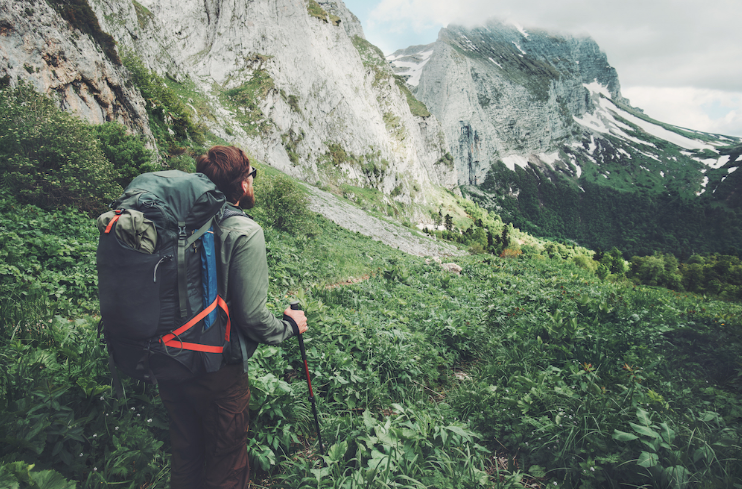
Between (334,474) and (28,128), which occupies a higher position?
(28,128)

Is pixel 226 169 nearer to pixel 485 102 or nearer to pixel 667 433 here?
pixel 667 433

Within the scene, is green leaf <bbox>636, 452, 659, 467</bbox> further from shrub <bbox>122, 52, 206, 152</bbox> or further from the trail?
shrub <bbox>122, 52, 206, 152</bbox>

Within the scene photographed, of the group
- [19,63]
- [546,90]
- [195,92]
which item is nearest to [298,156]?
[195,92]

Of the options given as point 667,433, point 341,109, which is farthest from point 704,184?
Answer: point 667,433

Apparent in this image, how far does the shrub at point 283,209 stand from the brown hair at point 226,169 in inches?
504

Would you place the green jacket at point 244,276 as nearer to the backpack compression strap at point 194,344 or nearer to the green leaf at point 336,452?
the backpack compression strap at point 194,344

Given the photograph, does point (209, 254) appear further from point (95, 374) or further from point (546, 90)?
point (546, 90)

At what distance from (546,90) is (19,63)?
23484 centimetres

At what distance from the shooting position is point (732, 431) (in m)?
2.43

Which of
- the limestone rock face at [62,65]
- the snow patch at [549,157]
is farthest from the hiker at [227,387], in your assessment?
the snow patch at [549,157]

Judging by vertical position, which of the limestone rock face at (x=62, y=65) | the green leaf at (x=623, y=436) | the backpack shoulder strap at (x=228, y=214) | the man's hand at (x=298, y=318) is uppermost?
the limestone rock face at (x=62, y=65)

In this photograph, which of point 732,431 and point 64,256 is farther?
point 64,256

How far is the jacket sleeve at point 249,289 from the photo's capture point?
226 centimetres

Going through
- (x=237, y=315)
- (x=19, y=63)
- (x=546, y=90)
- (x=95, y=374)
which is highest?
(x=546, y=90)
